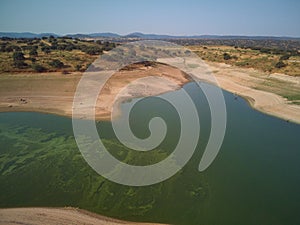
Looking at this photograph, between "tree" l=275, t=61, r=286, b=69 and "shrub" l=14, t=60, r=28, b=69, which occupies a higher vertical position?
"shrub" l=14, t=60, r=28, b=69

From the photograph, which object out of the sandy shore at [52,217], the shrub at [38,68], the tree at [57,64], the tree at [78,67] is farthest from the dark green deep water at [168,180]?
the tree at [57,64]

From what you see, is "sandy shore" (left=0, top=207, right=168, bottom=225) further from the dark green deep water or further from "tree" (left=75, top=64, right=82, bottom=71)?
A: "tree" (left=75, top=64, right=82, bottom=71)

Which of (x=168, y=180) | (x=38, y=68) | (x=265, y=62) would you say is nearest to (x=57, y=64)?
(x=38, y=68)

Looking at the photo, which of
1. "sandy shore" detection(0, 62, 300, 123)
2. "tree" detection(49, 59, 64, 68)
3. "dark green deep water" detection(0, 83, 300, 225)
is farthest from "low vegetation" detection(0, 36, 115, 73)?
"dark green deep water" detection(0, 83, 300, 225)

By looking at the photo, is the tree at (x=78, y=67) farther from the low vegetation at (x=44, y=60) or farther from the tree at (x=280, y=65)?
the tree at (x=280, y=65)

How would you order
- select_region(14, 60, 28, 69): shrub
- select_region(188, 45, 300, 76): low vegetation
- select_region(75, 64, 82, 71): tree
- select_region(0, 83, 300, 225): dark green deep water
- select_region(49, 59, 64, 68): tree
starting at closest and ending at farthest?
select_region(0, 83, 300, 225): dark green deep water
select_region(14, 60, 28, 69): shrub
select_region(49, 59, 64, 68): tree
select_region(75, 64, 82, 71): tree
select_region(188, 45, 300, 76): low vegetation

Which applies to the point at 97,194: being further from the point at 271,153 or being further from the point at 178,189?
the point at 271,153

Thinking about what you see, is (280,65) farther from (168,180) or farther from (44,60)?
(168,180)
